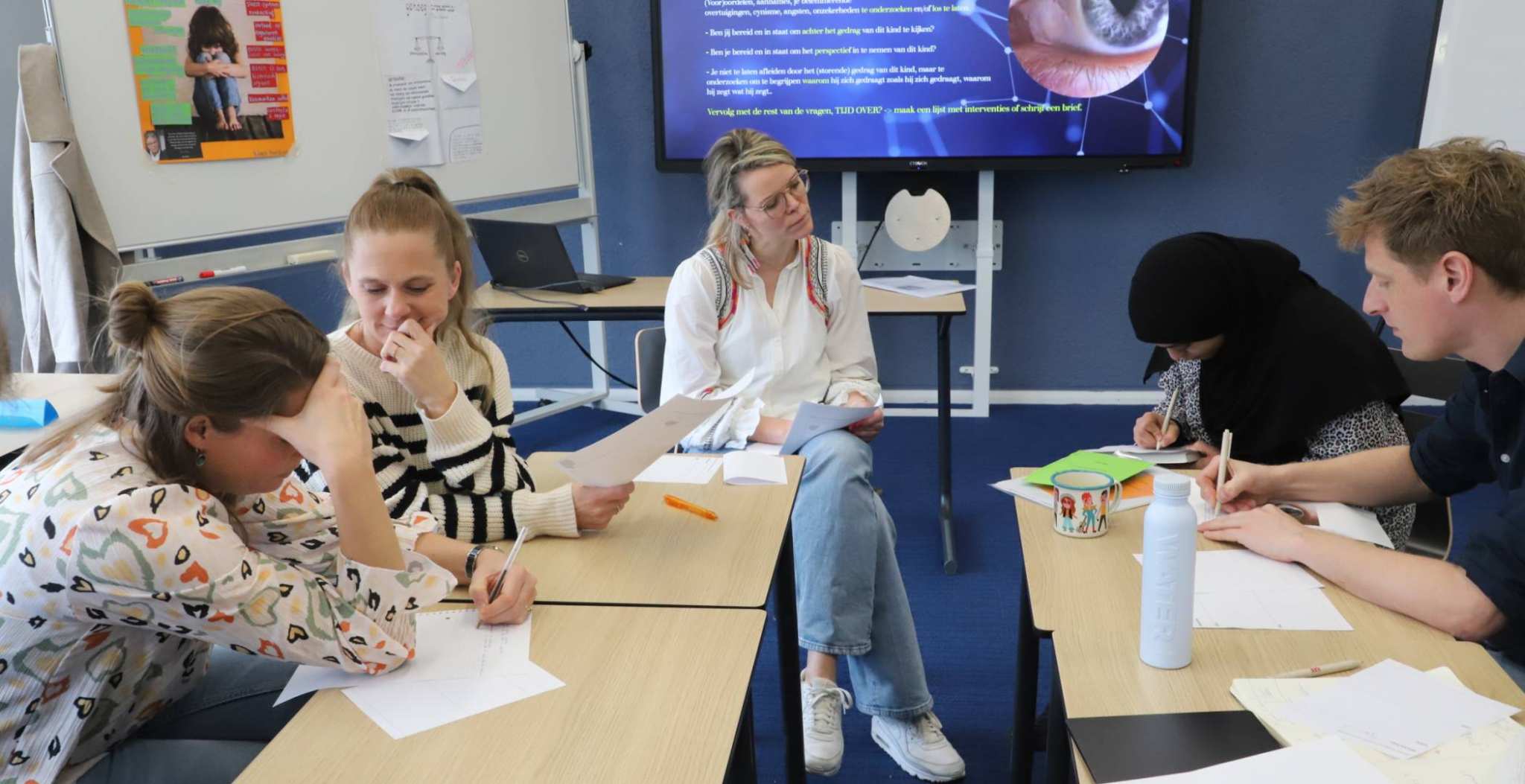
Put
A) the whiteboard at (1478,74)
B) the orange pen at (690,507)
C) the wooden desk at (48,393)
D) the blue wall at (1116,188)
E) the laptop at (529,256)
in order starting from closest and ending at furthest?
the orange pen at (690,507) < the wooden desk at (48,393) < the whiteboard at (1478,74) < the laptop at (529,256) < the blue wall at (1116,188)

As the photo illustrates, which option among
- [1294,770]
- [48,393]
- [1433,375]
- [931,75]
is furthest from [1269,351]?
[931,75]

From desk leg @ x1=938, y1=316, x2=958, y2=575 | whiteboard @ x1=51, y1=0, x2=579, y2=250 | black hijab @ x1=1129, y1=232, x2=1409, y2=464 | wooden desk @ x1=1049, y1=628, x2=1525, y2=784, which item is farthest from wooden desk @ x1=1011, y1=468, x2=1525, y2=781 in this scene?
whiteboard @ x1=51, y1=0, x2=579, y2=250

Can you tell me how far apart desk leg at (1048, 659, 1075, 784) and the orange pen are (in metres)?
0.58

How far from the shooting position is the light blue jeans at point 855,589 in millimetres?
2090

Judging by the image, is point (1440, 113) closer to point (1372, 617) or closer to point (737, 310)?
point (737, 310)

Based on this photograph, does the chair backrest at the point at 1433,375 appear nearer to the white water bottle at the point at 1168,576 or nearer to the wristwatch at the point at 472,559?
the white water bottle at the point at 1168,576

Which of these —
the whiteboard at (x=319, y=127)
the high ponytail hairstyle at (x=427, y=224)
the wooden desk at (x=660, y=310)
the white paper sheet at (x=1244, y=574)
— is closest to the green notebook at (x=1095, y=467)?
the white paper sheet at (x=1244, y=574)

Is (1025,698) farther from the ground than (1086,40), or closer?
closer

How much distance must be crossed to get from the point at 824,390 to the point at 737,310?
0.28 metres

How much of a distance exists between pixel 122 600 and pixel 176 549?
0.08m

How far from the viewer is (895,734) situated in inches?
85.7

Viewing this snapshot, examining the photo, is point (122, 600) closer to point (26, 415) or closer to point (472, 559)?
point (472, 559)

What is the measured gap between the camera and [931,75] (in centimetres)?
418

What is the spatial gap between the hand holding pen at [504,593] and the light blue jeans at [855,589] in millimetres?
803
